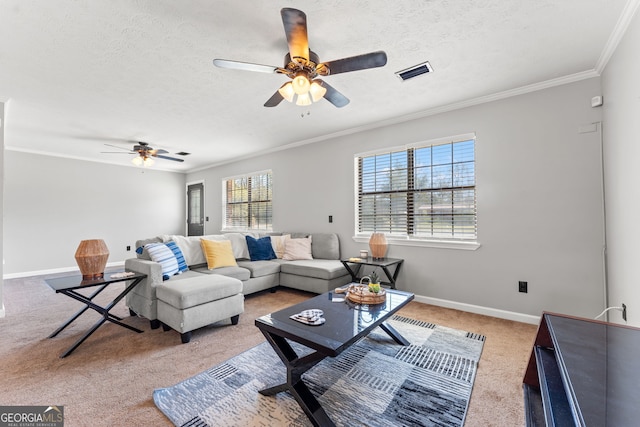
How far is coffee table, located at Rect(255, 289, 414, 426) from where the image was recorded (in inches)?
58.1

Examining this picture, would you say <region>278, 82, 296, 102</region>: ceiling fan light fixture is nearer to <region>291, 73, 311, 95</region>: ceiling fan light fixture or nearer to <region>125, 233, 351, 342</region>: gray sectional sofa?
<region>291, 73, 311, 95</region>: ceiling fan light fixture

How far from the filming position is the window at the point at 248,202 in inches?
231

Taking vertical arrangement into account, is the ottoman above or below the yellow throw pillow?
below

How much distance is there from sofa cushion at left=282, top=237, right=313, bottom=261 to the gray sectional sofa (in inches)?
0.9

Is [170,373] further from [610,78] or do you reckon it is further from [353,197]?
[610,78]

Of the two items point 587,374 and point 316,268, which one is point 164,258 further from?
point 587,374

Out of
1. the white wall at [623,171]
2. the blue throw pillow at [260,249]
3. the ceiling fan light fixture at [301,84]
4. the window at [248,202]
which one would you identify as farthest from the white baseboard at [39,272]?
the white wall at [623,171]

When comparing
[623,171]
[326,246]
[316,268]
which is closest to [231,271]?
[316,268]

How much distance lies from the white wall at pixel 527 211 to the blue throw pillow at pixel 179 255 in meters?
2.77

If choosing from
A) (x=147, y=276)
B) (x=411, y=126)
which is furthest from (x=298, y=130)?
(x=147, y=276)

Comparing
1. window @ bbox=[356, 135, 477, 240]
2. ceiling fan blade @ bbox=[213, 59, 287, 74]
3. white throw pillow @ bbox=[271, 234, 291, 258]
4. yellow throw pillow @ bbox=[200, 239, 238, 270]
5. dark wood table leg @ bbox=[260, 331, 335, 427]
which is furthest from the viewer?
white throw pillow @ bbox=[271, 234, 291, 258]

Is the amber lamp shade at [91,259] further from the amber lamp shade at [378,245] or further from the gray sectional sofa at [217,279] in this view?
the amber lamp shade at [378,245]

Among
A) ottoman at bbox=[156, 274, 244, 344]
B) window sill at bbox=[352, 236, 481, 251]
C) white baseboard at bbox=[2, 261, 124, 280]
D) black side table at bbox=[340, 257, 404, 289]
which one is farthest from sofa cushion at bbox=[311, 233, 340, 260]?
white baseboard at bbox=[2, 261, 124, 280]

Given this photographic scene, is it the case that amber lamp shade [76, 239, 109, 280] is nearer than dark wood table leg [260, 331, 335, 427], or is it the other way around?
dark wood table leg [260, 331, 335, 427]
